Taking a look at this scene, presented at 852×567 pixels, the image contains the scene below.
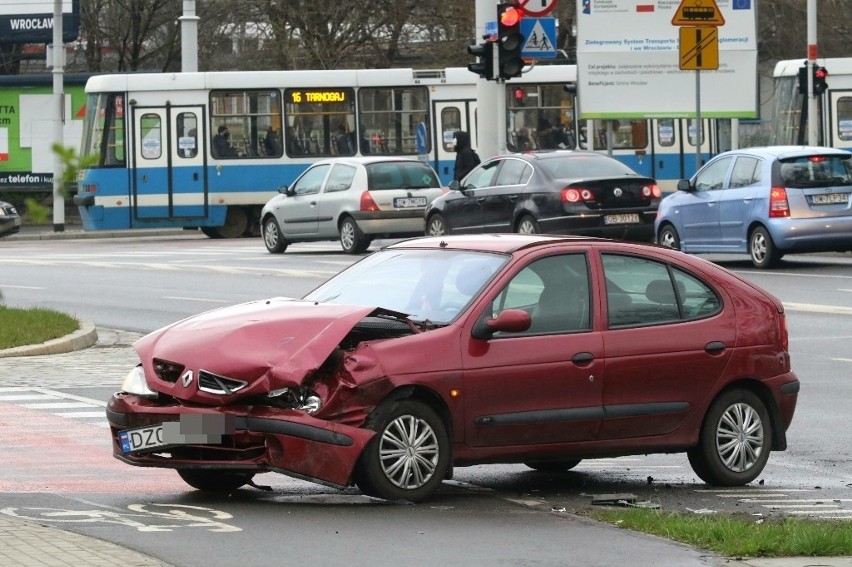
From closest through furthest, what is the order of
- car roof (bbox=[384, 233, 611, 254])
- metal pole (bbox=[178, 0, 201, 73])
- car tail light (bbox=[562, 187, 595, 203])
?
car roof (bbox=[384, 233, 611, 254])
car tail light (bbox=[562, 187, 595, 203])
metal pole (bbox=[178, 0, 201, 73])

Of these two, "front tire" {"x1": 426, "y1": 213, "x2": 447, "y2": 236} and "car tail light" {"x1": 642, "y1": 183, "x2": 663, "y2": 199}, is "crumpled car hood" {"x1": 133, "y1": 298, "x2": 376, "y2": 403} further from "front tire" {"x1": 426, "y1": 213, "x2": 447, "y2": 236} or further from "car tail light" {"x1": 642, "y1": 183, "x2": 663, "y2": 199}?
"front tire" {"x1": 426, "y1": 213, "x2": 447, "y2": 236}

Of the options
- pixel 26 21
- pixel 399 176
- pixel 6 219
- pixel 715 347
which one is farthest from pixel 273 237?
pixel 26 21

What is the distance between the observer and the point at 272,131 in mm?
39875

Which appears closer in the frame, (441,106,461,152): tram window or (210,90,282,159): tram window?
(210,90,282,159): tram window

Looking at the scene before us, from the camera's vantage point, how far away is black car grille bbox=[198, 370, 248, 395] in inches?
344

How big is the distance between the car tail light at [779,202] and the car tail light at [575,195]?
2.63 meters

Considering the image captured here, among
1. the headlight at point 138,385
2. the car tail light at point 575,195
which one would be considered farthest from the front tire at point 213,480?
the car tail light at point 575,195

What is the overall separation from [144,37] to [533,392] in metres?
47.3

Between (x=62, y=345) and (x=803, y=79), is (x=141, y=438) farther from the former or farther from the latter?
(x=803, y=79)

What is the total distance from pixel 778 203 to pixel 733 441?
578 inches

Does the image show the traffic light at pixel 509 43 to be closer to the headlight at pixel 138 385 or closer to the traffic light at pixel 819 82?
the traffic light at pixel 819 82

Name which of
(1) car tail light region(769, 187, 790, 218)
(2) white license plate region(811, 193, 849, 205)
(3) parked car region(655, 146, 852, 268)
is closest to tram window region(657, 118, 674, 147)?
(3) parked car region(655, 146, 852, 268)

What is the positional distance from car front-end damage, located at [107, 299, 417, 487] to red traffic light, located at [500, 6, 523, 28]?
58.2 ft

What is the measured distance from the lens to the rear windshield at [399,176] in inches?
1206
